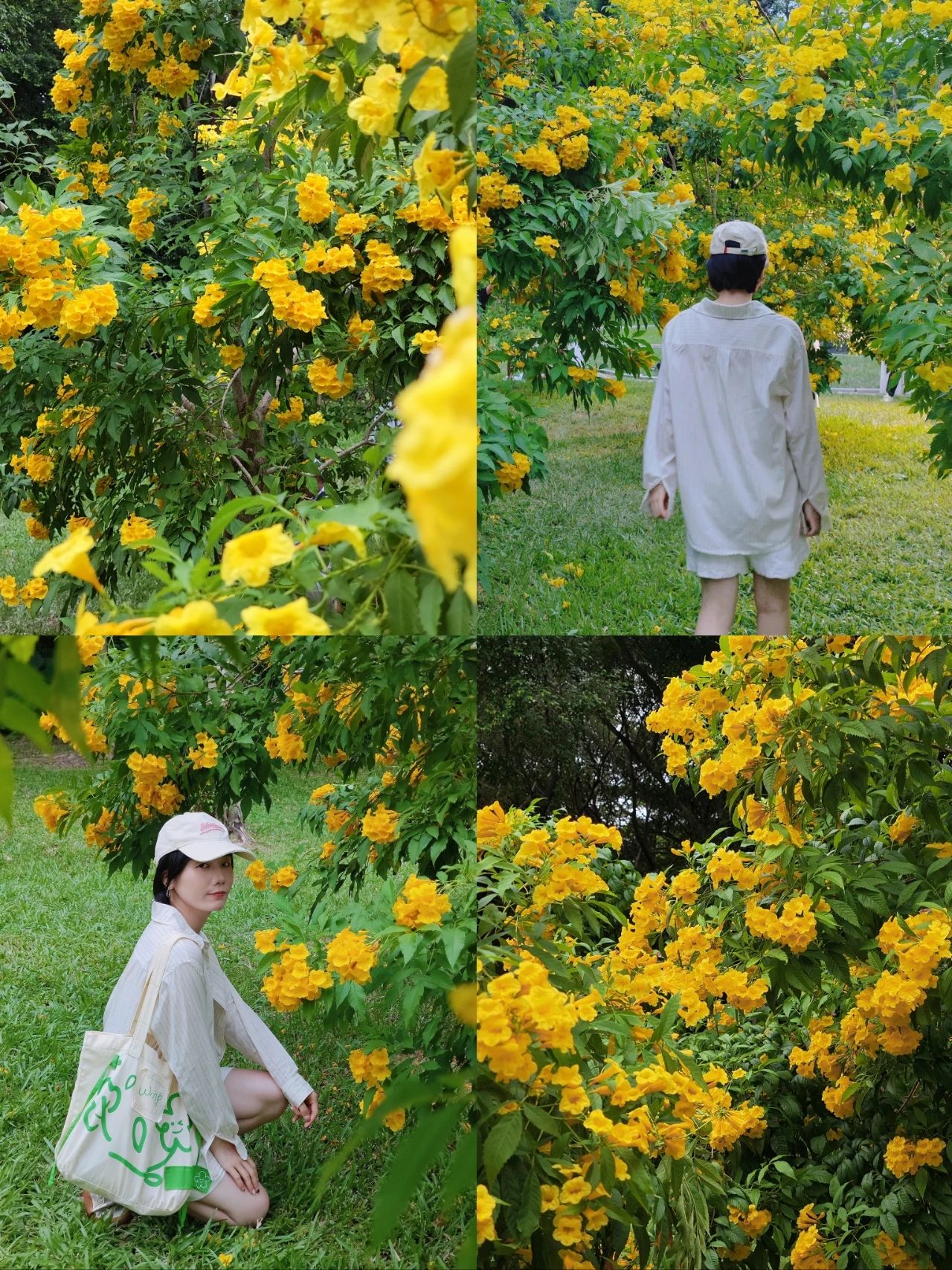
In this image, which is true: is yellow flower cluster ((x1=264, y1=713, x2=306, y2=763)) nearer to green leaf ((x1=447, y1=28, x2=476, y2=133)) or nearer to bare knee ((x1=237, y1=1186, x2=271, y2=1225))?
bare knee ((x1=237, y1=1186, x2=271, y2=1225))

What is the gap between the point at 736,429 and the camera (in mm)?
1325

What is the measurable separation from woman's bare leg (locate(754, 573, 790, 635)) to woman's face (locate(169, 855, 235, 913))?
78cm

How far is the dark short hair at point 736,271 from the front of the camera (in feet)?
4.34

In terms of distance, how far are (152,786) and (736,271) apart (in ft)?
3.29

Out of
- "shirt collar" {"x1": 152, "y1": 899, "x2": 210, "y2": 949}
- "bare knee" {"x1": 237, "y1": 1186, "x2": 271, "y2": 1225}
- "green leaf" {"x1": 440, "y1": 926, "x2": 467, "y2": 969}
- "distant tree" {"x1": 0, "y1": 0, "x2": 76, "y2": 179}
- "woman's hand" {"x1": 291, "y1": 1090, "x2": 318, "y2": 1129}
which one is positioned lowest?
"bare knee" {"x1": 237, "y1": 1186, "x2": 271, "y2": 1225}

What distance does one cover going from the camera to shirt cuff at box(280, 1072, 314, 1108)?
1.50 m

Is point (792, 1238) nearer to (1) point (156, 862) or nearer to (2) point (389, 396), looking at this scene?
(1) point (156, 862)

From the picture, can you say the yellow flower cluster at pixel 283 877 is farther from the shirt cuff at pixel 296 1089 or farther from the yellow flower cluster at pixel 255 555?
the yellow flower cluster at pixel 255 555

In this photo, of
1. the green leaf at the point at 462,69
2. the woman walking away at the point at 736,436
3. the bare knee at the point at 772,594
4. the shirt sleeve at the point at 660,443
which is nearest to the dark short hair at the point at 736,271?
the woman walking away at the point at 736,436

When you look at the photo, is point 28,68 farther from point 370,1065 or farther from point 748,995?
point 748,995

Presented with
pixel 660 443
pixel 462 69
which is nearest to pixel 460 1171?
pixel 660 443

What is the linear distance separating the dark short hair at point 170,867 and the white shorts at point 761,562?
74 cm

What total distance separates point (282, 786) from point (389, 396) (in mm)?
565

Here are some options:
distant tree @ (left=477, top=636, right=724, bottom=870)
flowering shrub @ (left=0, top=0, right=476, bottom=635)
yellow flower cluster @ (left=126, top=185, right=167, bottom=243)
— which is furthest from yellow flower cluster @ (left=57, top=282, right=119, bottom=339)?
distant tree @ (left=477, top=636, right=724, bottom=870)
